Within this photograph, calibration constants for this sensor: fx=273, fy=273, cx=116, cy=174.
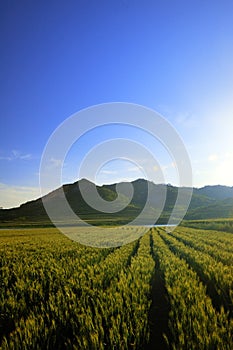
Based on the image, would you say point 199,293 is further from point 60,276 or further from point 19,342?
point 60,276

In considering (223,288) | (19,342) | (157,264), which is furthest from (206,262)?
(19,342)

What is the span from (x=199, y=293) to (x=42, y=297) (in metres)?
4.10

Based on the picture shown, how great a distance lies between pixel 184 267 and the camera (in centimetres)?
1006

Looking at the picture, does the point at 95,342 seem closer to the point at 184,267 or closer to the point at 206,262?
the point at 184,267

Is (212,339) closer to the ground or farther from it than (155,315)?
farther from it

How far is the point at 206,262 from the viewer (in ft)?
36.0

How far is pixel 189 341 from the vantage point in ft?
13.4

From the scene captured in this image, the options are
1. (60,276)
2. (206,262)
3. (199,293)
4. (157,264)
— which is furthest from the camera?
(157,264)

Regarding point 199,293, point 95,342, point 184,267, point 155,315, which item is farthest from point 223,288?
point 95,342

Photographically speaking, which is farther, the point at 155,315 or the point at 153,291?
the point at 153,291

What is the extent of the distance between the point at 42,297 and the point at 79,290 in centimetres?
102

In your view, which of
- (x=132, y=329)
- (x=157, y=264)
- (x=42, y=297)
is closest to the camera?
(x=132, y=329)

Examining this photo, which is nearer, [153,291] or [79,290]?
[79,290]

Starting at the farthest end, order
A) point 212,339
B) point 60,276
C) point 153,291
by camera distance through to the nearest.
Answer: point 60,276, point 153,291, point 212,339
